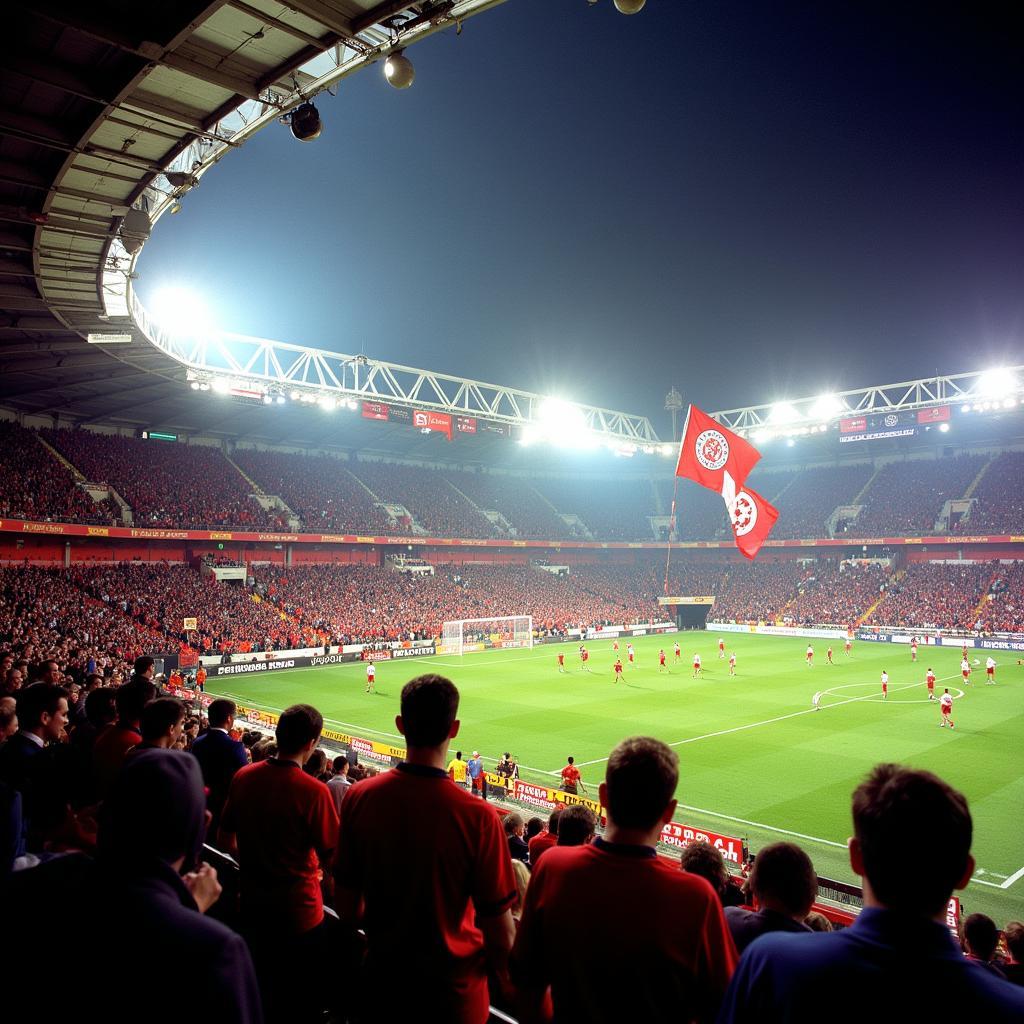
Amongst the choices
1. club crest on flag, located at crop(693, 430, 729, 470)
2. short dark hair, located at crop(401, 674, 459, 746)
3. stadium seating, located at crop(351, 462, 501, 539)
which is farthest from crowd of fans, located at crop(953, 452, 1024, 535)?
short dark hair, located at crop(401, 674, 459, 746)

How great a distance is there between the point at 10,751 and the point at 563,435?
1960 inches

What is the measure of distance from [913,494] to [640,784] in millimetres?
68104

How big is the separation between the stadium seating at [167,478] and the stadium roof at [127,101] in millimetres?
21652

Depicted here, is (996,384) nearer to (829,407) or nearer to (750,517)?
(829,407)

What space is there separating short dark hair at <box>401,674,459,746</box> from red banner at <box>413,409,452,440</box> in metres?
40.3

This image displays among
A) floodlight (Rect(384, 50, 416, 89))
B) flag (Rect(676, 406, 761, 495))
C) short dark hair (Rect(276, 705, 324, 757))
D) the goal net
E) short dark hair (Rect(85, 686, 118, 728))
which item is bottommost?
the goal net

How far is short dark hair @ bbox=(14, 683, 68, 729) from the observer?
6.02 meters

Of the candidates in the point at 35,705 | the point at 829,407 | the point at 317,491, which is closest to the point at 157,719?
the point at 35,705

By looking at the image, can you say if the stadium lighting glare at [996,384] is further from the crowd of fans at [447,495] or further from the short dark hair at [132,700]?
the short dark hair at [132,700]

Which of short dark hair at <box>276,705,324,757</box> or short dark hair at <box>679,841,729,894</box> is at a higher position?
short dark hair at <box>276,705,324,757</box>

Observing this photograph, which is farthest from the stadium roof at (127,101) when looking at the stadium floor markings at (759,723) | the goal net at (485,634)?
the goal net at (485,634)

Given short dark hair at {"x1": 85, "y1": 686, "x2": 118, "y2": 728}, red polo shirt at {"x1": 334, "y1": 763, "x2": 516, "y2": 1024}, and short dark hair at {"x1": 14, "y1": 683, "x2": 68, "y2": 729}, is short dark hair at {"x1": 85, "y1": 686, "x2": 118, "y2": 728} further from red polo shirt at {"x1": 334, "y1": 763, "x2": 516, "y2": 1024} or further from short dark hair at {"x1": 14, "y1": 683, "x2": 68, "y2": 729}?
red polo shirt at {"x1": 334, "y1": 763, "x2": 516, "y2": 1024}

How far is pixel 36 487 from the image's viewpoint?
35.4 meters

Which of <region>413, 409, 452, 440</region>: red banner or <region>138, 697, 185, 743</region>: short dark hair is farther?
<region>413, 409, 452, 440</region>: red banner
